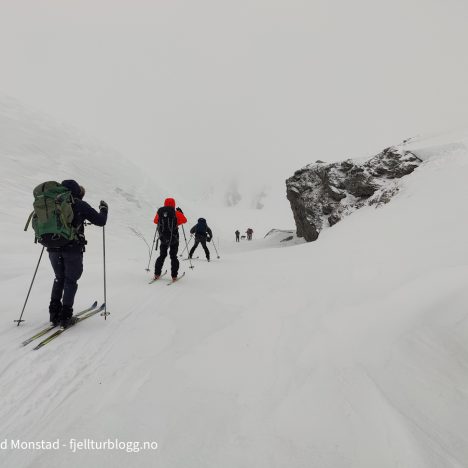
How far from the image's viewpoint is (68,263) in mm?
4445

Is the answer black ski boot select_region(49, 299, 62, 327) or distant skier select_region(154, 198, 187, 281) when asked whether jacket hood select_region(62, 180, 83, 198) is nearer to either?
black ski boot select_region(49, 299, 62, 327)

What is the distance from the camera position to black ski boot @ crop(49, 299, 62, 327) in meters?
4.46

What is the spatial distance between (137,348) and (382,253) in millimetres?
6239

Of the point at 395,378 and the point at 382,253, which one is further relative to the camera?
the point at 382,253

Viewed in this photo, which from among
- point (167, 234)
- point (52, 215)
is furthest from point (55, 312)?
point (167, 234)

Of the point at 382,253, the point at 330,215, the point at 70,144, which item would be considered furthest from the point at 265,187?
the point at 382,253

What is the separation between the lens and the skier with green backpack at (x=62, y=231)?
13.9 feet

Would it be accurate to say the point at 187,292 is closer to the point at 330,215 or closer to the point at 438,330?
the point at 438,330

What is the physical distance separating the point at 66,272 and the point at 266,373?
11.6 ft

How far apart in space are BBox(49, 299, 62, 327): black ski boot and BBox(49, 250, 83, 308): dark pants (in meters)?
0.05

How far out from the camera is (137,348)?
3844mm

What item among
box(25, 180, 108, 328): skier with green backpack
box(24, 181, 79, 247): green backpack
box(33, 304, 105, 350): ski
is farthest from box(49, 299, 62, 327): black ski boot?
box(24, 181, 79, 247): green backpack

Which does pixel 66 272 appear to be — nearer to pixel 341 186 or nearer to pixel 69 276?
pixel 69 276

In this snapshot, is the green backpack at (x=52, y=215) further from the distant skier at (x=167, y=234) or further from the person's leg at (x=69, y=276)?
the distant skier at (x=167, y=234)
